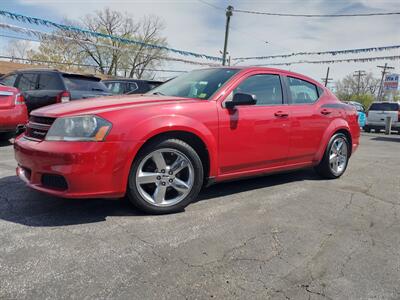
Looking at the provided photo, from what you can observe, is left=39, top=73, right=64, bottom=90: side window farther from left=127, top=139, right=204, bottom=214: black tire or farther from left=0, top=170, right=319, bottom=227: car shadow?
left=127, top=139, right=204, bottom=214: black tire

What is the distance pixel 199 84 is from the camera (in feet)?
13.1

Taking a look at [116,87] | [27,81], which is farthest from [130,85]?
[27,81]

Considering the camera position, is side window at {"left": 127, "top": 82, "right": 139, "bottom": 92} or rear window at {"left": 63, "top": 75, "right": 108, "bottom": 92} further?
side window at {"left": 127, "top": 82, "right": 139, "bottom": 92}

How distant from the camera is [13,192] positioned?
366 cm

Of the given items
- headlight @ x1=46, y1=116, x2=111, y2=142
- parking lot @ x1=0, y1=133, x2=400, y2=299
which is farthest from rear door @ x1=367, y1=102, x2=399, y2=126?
headlight @ x1=46, y1=116, x2=111, y2=142

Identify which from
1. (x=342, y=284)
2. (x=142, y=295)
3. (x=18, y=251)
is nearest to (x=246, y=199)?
(x=342, y=284)

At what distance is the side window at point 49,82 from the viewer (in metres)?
7.48

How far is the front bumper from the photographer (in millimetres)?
2814

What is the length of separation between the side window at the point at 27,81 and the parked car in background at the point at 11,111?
1.69 m

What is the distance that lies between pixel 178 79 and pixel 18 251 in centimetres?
289

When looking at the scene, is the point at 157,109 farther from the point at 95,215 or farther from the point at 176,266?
the point at 176,266

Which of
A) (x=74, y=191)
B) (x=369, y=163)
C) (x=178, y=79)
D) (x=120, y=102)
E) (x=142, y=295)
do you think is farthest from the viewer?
(x=369, y=163)

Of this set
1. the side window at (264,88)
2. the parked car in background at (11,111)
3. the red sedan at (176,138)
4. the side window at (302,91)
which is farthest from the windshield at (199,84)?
the parked car in background at (11,111)

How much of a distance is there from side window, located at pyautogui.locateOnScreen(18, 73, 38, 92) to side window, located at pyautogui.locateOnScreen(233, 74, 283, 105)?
5.95 m
